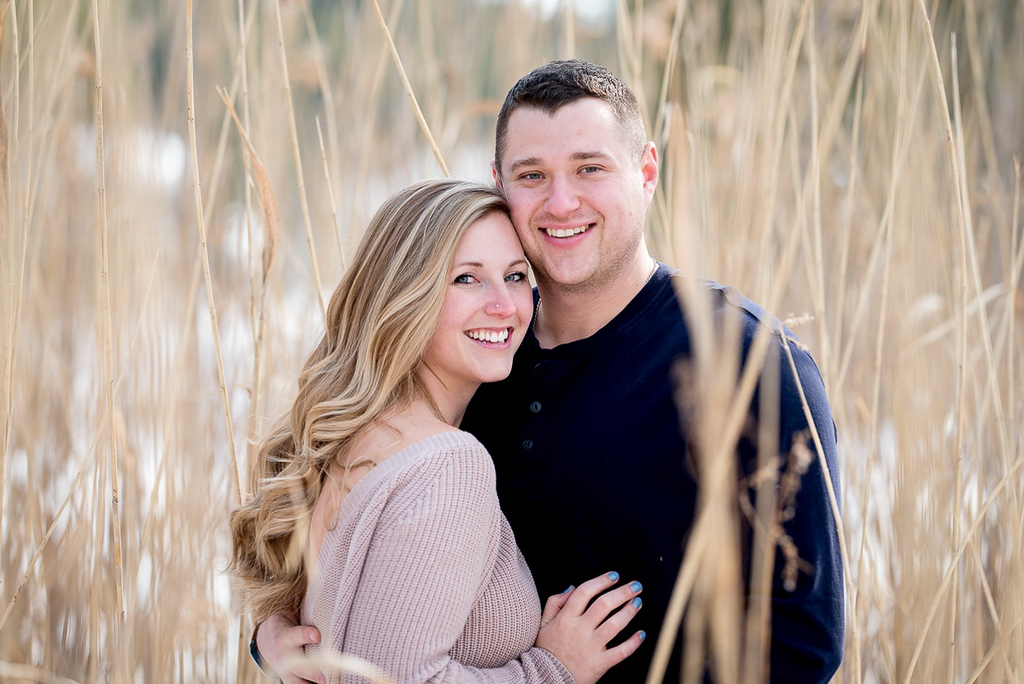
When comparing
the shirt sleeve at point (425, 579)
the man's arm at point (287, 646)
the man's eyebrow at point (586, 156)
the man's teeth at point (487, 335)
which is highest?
the man's eyebrow at point (586, 156)

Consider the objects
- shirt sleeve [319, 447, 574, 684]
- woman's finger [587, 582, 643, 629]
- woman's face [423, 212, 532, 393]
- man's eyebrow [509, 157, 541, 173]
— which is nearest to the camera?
shirt sleeve [319, 447, 574, 684]

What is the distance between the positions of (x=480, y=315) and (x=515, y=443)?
8.0 inches

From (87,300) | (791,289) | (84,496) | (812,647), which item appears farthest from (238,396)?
(812,647)

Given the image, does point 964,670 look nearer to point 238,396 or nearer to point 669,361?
point 669,361

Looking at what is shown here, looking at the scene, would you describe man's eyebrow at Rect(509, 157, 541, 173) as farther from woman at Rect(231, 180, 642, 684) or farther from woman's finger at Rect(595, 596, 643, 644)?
woman's finger at Rect(595, 596, 643, 644)

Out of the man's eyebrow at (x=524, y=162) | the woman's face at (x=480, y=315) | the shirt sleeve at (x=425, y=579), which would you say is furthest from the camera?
the man's eyebrow at (x=524, y=162)

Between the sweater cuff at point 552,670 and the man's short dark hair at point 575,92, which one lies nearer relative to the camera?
the sweater cuff at point 552,670

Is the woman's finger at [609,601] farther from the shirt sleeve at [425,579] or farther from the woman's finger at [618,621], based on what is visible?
the shirt sleeve at [425,579]

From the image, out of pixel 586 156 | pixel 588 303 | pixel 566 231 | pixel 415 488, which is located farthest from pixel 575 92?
pixel 415 488

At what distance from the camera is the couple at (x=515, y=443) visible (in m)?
1.05

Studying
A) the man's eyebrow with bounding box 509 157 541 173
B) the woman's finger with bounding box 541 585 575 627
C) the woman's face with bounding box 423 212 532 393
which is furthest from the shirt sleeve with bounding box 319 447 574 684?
the man's eyebrow with bounding box 509 157 541 173

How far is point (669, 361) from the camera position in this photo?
3.97 ft

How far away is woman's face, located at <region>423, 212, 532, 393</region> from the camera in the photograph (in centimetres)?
125

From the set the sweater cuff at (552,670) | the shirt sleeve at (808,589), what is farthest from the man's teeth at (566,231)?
the sweater cuff at (552,670)
